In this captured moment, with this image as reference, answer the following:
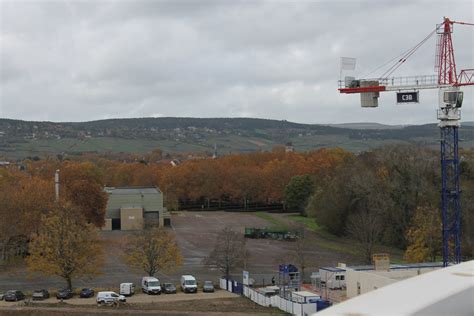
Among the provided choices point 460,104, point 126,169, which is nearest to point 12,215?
point 460,104

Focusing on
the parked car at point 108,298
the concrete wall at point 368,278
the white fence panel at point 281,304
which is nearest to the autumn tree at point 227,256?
the white fence panel at point 281,304

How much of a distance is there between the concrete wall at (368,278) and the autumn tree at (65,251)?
16403 millimetres

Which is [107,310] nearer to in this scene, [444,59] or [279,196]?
[444,59]

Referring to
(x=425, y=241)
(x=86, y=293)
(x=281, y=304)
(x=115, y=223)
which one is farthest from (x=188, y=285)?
(x=115, y=223)

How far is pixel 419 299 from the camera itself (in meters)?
6.27

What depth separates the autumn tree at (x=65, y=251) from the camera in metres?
38.9

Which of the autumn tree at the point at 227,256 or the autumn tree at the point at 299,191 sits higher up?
the autumn tree at the point at 299,191

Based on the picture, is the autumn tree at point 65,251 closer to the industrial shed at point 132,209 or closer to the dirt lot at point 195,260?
the dirt lot at point 195,260

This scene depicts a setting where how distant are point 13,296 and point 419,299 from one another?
33.2 meters

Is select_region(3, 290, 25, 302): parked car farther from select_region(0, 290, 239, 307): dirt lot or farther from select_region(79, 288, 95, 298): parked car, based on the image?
select_region(79, 288, 95, 298): parked car

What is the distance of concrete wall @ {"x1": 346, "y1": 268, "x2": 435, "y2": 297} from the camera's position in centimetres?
3316

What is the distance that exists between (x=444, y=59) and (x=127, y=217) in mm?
41057

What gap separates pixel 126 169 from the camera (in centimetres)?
11444

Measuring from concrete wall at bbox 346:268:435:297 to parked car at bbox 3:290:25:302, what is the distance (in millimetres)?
19013
